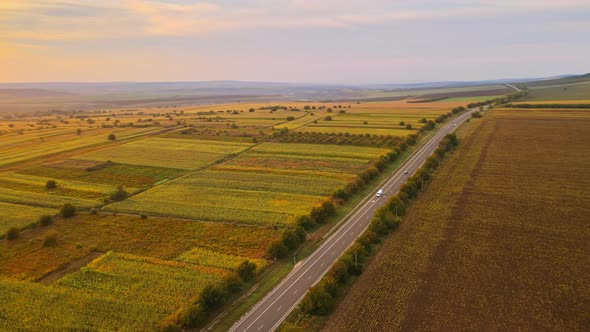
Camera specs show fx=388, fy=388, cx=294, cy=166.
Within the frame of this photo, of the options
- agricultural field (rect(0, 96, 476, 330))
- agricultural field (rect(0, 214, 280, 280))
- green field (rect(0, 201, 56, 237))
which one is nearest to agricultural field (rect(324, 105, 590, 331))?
agricultural field (rect(0, 96, 476, 330))

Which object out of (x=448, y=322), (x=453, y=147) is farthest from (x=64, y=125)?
(x=448, y=322)

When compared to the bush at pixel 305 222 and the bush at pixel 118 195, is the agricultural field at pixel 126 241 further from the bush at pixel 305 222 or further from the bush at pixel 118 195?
the bush at pixel 118 195

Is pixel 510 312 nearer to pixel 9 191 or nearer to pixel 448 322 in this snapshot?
pixel 448 322

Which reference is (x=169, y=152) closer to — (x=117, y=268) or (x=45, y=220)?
(x=45, y=220)

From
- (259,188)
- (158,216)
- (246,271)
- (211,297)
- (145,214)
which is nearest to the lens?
(211,297)

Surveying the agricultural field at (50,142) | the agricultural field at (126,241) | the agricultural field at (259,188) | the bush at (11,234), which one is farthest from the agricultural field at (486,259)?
the agricultural field at (50,142)

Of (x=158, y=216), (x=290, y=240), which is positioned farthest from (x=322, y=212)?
(x=158, y=216)
